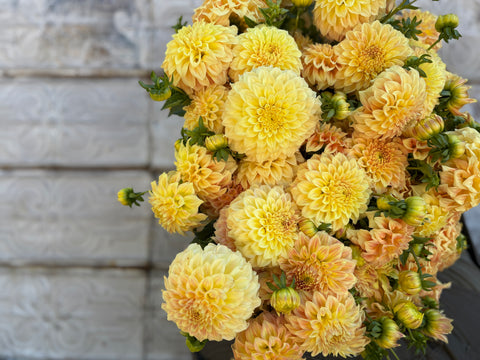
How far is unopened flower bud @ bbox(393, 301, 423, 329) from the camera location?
38cm

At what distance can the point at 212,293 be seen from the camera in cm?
33

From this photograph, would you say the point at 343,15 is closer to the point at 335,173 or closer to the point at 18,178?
the point at 335,173

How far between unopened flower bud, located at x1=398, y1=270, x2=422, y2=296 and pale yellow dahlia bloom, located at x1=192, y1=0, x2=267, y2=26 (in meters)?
0.35

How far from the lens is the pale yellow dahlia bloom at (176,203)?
0.41 metres

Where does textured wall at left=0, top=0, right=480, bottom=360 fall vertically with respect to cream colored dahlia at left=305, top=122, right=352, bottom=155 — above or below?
below

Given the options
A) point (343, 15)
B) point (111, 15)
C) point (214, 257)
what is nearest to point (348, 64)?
point (343, 15)

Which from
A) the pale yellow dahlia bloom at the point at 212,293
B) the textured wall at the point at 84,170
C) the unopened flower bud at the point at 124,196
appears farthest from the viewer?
the textured wall at the point at 84,170

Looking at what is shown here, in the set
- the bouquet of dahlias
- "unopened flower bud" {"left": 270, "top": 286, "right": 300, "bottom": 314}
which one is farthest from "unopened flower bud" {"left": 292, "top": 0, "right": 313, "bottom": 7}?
"unopened flower bud" {"left": 270, "top": 286, "right": 300, "bottom": 314}

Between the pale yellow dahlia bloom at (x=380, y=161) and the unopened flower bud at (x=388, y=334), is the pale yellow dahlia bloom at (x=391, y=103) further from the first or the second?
the unopened flower bud at (x=388, y=334)

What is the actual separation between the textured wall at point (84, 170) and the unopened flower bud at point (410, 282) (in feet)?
2.03

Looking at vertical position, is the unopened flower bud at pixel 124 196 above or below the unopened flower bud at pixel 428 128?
below

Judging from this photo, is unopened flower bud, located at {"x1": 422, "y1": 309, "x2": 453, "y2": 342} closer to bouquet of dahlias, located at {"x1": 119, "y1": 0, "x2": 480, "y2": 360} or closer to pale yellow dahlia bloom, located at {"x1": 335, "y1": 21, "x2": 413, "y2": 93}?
bouquet of dahlias, located at {"x1": 119, "y1": 0, "x2": 480, "y2": 360}

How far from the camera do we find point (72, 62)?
0.88 meters

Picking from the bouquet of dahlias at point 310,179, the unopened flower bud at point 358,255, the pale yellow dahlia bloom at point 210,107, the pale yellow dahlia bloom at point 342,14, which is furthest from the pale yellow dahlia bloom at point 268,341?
the pale yellow dahlia bloom at point 342,14
